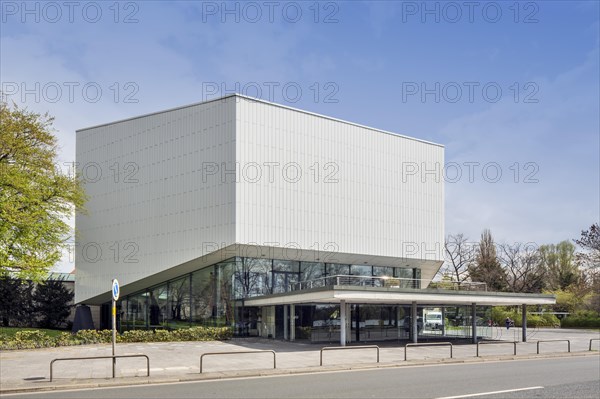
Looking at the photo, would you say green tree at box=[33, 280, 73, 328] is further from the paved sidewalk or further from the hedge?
the paved sidewalk

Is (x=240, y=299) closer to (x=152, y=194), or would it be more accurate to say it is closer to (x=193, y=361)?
(x=152, y=194)

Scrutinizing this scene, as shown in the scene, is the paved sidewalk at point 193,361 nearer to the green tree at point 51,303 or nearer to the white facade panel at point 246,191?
the white facade panel at point 246,191

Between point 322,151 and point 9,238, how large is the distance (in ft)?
63.2

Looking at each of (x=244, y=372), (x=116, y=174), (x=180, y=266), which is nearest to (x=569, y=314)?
(x=180, y=266)

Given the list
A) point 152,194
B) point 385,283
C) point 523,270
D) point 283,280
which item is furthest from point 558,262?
point 152,194

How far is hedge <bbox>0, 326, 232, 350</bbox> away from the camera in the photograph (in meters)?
27.8

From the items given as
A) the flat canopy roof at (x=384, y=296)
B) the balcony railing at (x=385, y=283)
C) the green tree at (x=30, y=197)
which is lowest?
the flat canopy roof at (x=384, y=296)

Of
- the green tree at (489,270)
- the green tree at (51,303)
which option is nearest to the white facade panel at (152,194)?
the green tree at (51,303)

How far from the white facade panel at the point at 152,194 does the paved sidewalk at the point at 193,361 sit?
7.87 m

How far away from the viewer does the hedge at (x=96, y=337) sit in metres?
27.8

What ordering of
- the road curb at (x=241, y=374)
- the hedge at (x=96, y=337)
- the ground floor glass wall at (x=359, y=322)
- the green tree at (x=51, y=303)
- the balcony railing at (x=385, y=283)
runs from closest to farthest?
the road curb at (x=241, y=374) → the hedge at (x=96, y=337) → the balcony railing at (x=385, y=283) → the ground floor glass wall at (x=359, y=322) → the green tree at (x=51, y=303)

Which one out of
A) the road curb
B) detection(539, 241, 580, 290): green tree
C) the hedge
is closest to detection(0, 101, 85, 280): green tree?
the hedge

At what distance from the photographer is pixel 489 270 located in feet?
241

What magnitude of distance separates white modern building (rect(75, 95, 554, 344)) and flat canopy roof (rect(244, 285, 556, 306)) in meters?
0.15
